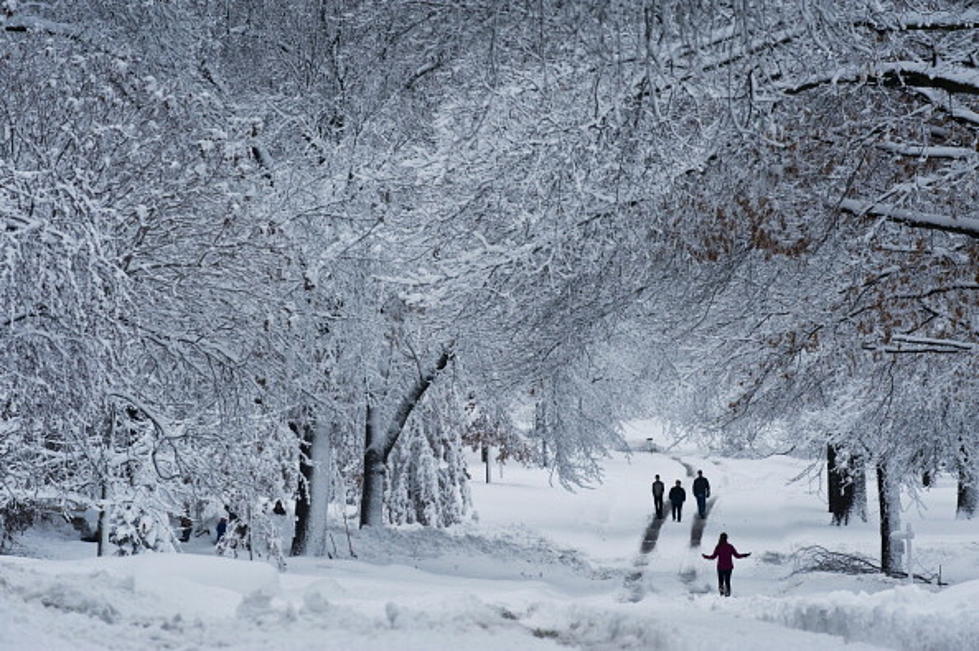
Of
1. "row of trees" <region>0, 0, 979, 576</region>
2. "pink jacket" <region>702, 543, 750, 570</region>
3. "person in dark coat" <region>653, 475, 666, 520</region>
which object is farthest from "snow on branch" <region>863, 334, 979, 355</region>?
"person in dark coat" <region>653, 475, 666, 520</region>

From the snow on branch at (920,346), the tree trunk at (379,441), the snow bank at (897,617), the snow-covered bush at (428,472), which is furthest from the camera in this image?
the snow-covered bush at (428,472)

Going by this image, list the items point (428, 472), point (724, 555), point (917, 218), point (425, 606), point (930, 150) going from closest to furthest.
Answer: point (930, 150)
point (917, 218)
point (425, 606)
point (724, 555)
point (428, 472)

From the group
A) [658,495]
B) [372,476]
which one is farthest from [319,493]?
[658,495]

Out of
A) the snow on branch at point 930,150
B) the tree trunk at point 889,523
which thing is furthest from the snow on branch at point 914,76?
the tree trunk at point 889,523

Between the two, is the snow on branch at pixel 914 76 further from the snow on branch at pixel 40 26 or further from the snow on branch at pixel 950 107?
the snow on branch at pixel 40 26

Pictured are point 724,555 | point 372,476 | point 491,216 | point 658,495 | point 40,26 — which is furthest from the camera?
point 658,495

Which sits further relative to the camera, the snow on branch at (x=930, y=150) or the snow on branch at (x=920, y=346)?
the snow on branch at (x=920, y=346)

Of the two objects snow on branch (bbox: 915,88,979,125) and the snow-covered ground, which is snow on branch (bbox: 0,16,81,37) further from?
snow on branch (bbox: 915,88,979,125)

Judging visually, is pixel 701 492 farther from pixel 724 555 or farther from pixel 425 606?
pixel 425 606

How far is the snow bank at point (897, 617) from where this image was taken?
30.8 feet

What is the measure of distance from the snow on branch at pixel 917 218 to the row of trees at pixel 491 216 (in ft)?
0.08

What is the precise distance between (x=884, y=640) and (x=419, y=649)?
148 inches

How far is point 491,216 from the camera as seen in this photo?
38.7ft

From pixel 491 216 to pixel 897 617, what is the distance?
4812mm
